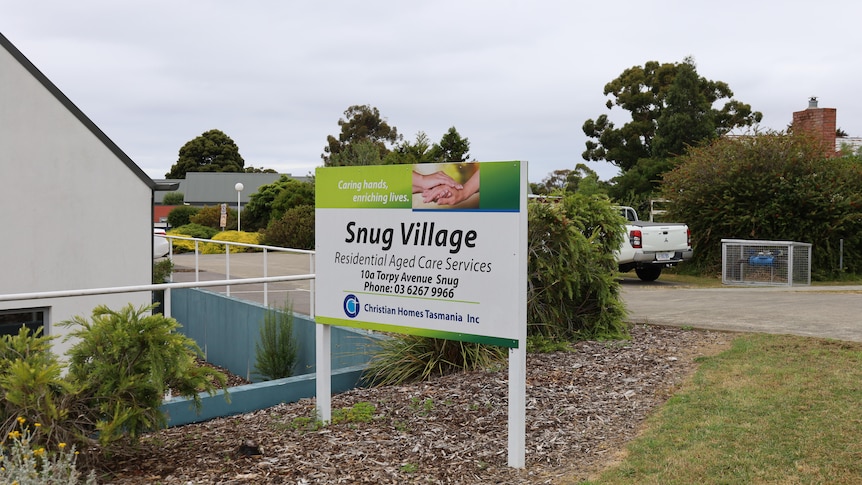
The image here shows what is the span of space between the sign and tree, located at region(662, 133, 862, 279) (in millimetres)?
16023

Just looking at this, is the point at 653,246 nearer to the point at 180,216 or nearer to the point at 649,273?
the point at 649,273

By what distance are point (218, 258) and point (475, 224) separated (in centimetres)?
2227

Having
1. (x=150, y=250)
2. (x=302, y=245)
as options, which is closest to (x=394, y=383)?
(x=150, y=250)

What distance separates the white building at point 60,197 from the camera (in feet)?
37.8

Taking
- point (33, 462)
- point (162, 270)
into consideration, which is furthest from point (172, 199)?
point (33, 462)

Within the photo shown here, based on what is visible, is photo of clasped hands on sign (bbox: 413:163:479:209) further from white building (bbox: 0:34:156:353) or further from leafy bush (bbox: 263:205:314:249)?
leafy bush (bbox: 263:205:314:249)

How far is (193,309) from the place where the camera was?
42.3ft

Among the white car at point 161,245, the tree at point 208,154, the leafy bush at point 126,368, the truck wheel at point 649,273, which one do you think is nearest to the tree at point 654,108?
the truck wheel at point 649,273

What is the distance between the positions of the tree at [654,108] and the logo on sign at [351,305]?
36.7 m

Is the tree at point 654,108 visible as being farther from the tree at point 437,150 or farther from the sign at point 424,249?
the sign at point 424,249

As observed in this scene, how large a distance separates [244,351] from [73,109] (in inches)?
188

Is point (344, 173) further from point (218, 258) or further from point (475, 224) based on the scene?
point (218, 258)

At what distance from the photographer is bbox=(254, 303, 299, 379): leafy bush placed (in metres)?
9.44

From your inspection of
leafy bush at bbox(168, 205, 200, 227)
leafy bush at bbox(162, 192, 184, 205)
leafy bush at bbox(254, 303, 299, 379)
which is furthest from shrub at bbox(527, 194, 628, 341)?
leafy bush at bbox(162, 192, 184, 205)
